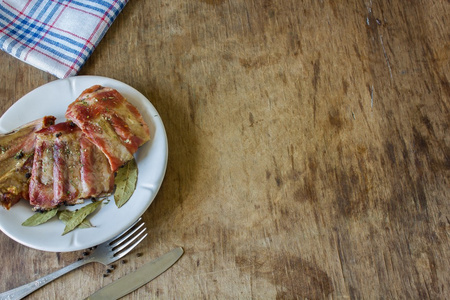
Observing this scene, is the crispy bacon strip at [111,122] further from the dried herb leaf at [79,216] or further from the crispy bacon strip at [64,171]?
the dried herb leaf at [79,216]

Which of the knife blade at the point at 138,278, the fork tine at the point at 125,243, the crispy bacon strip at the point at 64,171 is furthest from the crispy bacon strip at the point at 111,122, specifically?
the knife blade at the point at 138,278

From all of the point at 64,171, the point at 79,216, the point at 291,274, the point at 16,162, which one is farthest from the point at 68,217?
the point at 291,274

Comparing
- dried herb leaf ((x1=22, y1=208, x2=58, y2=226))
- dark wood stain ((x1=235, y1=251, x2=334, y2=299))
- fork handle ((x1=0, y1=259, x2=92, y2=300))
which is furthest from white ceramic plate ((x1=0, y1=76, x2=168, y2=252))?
dark wood stain ((x1=235, y1=251, x2=334, y2=299))

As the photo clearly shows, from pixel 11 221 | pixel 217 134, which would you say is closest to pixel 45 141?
pixel 11 221

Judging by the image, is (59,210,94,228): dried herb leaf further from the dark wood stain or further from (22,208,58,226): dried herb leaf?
the dark wood stain

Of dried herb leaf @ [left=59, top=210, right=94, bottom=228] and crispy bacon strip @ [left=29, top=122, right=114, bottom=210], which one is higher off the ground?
crispy bacon strip @ [left=29, top=122, right=114, bottom=210]
